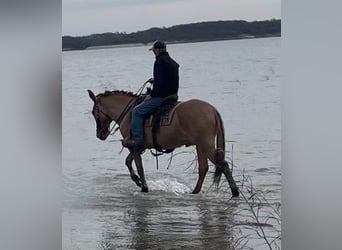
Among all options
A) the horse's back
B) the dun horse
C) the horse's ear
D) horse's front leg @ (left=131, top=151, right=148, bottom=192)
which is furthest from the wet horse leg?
the horse's ear

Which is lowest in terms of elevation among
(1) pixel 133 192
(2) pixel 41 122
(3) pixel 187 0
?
(1) pixel 133 192

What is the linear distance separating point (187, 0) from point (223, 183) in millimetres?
718

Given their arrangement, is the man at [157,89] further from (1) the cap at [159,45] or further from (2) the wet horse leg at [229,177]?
(2) the wet horse leg at [229,177]

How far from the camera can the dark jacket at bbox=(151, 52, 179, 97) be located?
7.53ft

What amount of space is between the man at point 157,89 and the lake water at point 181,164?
0.10 ft

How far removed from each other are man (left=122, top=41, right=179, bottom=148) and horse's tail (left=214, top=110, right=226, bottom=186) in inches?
8.2

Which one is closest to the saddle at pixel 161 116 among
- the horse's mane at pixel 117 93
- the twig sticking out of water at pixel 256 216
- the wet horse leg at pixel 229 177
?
the horse's mane at pixel 117 93

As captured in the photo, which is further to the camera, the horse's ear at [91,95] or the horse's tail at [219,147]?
the horse's ear at [91,95]

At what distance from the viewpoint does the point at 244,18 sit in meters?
2.24

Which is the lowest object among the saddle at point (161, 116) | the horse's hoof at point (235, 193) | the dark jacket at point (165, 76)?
the horse's hoof at point (235, 193)

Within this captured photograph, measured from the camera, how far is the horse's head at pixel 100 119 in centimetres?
237

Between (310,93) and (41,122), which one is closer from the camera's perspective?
(310,93)

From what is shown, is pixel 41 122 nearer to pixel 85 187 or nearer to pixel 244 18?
pixel 85 187

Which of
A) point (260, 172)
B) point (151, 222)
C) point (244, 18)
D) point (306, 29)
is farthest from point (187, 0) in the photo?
point (151, 222)
